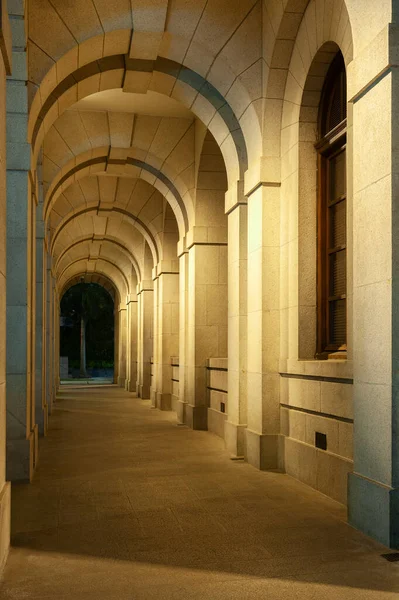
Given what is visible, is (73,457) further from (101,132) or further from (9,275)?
(101,132)

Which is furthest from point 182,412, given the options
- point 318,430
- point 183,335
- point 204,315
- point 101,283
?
point 101,283

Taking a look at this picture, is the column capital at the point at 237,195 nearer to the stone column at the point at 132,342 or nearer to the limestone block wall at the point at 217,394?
the limestone block wall at the point at 217,394

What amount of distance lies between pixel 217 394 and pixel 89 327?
5236 centimetres

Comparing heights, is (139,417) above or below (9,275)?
below

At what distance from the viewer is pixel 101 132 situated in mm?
14445

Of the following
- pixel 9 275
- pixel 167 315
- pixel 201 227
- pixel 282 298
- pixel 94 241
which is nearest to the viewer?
pixel 9 275

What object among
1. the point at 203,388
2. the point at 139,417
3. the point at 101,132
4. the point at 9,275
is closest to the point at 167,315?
the point at 139,417

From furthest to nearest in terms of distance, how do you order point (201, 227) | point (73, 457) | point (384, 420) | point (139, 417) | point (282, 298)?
point (139, 417) < point (201, 227) < point (73, 457) < point (282, 298) < point (384, 420)

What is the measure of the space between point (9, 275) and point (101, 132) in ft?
22.0

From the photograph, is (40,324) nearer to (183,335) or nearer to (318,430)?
(183,335)

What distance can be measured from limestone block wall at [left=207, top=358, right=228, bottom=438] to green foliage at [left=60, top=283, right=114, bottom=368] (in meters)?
48.5

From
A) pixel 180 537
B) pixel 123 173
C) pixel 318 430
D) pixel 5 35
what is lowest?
pixel 180 537

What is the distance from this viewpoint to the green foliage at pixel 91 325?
62.3 meters

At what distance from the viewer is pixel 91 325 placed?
64.2 metres
